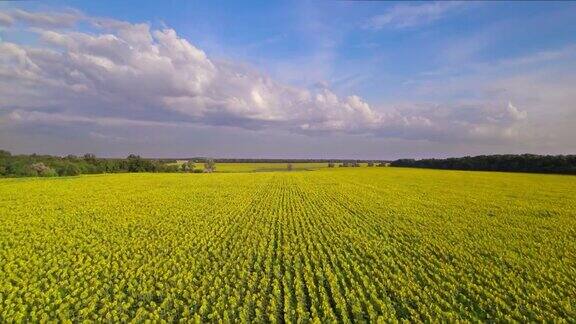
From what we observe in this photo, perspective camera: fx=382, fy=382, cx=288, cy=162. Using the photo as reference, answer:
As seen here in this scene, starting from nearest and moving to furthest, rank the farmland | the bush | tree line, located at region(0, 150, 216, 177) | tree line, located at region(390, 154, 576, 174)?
the farmland → tree line, located at region(390, 154, 576, 174) → tree line, located at region(0, 150, 216, 177) → the bush

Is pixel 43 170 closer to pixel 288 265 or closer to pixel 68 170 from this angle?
pixel 68 170

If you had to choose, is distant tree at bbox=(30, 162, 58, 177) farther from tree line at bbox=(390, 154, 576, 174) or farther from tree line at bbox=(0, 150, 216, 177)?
tree line at bbox=(390, 154, 576, 174)

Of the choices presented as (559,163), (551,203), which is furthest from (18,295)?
(559,163)

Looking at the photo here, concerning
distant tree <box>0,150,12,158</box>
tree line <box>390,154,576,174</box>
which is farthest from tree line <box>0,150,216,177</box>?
tree line <box>390,154,576,174</box>

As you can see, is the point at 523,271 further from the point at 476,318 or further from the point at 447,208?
the point at 447,208

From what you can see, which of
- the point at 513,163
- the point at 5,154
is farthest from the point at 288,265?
→ the point at 5,154
